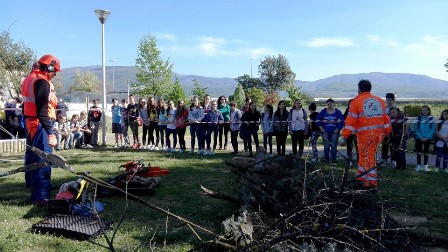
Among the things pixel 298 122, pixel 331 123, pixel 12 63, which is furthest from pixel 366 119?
pixel 12 63

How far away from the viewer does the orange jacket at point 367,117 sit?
21.8ft

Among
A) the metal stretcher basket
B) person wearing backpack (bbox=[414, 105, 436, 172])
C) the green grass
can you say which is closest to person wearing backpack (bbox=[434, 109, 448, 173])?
person wearing backpack (bbox=[414, 105, 436, 172])

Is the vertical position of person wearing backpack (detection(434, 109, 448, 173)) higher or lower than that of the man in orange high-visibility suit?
lower

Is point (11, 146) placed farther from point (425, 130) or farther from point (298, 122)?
point (425, 130)

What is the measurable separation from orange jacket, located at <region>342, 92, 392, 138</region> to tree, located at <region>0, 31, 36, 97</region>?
26.1m

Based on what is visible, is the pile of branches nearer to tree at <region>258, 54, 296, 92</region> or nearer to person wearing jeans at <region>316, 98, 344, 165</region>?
person wearing jeans at <region>316, 98, 344, 165</region>

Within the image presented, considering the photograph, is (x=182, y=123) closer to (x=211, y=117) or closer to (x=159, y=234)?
(x=211, y=117)

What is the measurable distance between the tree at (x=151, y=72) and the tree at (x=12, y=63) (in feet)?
45.0

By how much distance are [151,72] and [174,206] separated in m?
37.2

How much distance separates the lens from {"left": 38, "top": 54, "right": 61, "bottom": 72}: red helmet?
570 centimetres

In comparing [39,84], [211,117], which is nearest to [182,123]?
[211,117]

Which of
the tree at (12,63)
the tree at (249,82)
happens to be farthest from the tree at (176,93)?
the tree at (249,82)

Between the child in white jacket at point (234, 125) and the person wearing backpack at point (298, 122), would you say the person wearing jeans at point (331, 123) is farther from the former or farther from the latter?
the child in white jacket at point (234, 125)

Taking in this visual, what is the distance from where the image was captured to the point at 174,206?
19.5ft
